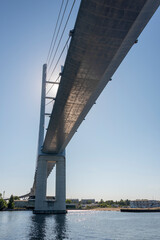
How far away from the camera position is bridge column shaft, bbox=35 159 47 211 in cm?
4269

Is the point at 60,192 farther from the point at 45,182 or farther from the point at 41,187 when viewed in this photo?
the point at 41,187

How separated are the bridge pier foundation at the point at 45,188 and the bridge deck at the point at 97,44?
23.7 meters

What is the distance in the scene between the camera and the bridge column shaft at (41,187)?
42688 mm

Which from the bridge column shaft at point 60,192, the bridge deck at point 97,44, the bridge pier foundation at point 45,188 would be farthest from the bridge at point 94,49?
the bridge column shaft at point 60,192

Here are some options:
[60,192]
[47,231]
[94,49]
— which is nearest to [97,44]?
[94,49]

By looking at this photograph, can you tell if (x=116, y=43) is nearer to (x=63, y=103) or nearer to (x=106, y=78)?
(x=106, y=78)

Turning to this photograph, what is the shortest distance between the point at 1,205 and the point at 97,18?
81.9 m

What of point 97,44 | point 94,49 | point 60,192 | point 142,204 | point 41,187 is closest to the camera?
point 97,44

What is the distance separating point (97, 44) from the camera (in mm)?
13641

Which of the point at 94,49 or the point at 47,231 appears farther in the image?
the point at 47,231

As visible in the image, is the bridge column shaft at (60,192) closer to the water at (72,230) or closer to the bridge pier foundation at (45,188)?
the bridge pier foundation at (45,188)

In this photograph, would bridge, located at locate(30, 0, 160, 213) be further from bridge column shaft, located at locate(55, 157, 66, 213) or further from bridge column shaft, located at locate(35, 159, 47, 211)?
bridge column shaft, located at locate(55, 157, 66, 213)

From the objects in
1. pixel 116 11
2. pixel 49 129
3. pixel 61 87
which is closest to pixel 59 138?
pixel 49 129

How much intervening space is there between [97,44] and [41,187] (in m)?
35.8
